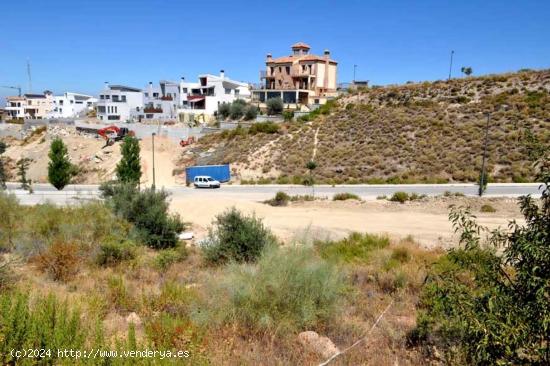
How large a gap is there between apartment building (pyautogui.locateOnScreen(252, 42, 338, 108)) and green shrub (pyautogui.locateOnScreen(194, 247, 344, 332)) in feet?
226

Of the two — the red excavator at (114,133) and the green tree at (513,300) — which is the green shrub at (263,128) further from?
the green tree at (513,300)

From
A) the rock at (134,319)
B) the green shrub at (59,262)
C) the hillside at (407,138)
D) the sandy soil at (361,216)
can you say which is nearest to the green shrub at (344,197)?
the sandy soil at (361,216)

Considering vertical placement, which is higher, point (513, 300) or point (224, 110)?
point (224, 110)

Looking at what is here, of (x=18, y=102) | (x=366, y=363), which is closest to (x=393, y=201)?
(x=366, y=363)

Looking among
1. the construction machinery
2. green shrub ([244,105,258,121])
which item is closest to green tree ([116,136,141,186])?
the construction machinery

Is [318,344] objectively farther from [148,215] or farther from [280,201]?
[280,201]

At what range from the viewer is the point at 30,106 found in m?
121

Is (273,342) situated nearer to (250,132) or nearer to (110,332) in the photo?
(110,332)

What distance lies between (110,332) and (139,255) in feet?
20.1

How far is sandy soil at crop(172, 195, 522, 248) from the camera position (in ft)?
71.7

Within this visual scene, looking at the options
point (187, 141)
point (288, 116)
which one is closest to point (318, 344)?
point (187, 141)

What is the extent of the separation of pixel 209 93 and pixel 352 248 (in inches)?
3023

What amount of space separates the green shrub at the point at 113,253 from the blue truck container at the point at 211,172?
3302 cm

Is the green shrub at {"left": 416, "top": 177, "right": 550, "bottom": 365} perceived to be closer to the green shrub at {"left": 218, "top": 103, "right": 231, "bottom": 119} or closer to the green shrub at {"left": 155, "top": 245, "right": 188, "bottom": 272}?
the green shrub at {"left": 155, "top": 245, "right": 188, "bottom": 272}
